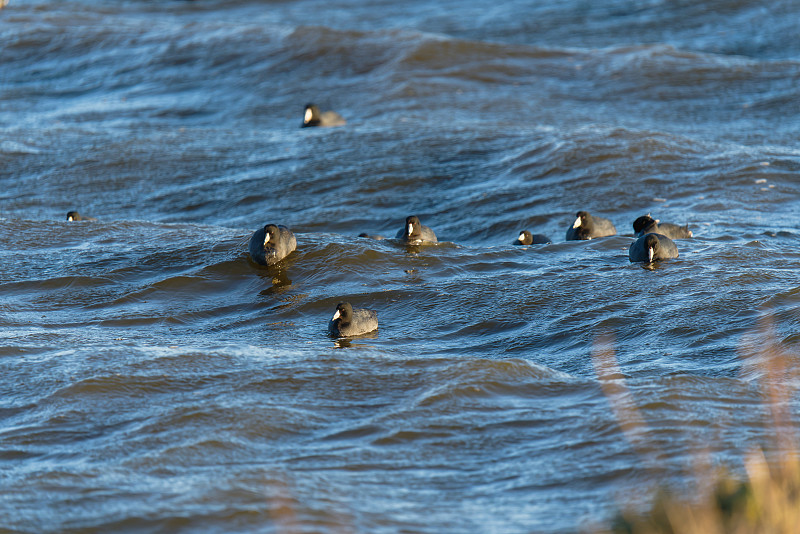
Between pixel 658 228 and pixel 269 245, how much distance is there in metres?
4.23

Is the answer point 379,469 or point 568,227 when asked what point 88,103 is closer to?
point 568,227

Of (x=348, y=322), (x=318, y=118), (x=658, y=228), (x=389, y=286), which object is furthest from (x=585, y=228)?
(x=318, y=118)

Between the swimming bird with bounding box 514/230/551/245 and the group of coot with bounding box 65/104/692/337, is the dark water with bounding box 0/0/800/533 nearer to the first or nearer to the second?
the group of coot with bounding box 65/104/692/337

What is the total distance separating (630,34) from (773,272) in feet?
54.0

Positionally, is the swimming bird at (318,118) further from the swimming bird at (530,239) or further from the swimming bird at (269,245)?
the swimming bird at (269,245)

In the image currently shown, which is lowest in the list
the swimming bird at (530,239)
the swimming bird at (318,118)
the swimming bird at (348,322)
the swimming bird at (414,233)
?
the swimming bird at (348,322)

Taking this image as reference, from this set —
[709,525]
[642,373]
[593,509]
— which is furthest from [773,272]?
[709,525]

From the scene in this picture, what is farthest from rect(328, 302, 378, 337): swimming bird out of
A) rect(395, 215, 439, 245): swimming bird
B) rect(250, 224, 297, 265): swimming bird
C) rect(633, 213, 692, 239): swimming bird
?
rect(633, 213, 692, 239): swimming bird

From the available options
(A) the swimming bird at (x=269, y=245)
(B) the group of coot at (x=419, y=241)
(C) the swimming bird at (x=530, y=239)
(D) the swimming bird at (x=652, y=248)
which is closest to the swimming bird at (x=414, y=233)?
(B) the group of coot at (x=419, y=241)

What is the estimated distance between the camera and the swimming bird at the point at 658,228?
11.1 meters

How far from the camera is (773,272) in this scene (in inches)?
380

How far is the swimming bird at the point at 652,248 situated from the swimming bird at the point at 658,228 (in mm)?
905

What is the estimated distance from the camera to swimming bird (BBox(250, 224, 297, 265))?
10.3 meters

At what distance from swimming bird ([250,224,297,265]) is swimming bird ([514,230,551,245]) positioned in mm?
2703
